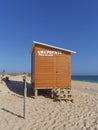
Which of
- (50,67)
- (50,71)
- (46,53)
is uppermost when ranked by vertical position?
(46,53)

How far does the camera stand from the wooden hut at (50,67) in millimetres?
13344

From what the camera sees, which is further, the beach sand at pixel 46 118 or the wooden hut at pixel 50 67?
the wooden hut at pixel 50 67

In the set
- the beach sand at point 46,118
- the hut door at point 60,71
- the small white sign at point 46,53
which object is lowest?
the beach sand at point 46,118

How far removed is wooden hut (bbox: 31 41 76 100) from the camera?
13344 millimetres

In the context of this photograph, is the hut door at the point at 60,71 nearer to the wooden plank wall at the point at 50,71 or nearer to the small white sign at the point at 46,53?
the wooden plank wall at the point at 50,71

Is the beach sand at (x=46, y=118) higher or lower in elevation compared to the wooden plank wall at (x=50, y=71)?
lower

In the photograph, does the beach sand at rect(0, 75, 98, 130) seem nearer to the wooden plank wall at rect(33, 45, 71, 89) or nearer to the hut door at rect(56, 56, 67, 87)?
the wooden plank wall at rect(33, 45, 71, 89)

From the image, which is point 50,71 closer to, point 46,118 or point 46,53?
point 46,53

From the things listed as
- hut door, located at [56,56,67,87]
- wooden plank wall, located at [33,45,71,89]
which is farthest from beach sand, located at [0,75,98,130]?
hut door, located at [56,56,67,87]

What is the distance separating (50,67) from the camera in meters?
13.4

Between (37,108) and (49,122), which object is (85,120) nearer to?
(49,122)

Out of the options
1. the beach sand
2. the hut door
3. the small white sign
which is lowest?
the beach sand

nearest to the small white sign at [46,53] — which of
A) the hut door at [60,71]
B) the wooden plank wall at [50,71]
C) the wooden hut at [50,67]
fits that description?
the wooden hut at [50,67]

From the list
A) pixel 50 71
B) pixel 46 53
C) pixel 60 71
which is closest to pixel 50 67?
pixel 50 71
